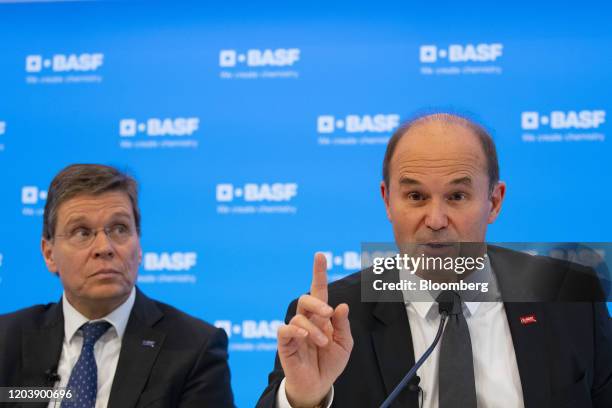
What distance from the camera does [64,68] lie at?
488cm

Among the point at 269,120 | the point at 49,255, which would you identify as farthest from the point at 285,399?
the point at 269,120

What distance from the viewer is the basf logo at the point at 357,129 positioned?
4.48 meters

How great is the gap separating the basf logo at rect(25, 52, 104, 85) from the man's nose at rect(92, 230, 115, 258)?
2063 mm

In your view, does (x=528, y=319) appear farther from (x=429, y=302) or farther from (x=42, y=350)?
(x=42, y=350)

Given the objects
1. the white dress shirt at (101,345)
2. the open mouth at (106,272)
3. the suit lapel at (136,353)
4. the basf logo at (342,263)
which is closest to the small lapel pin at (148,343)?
the suit lapel at (136,353)

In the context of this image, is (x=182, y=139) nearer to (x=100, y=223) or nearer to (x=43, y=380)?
(x=100, y=223)

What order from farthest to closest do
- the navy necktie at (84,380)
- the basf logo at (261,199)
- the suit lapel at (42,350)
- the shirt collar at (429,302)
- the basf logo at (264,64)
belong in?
the basf logo at (264,64) → the basf logo at (261,199) → the suit lapel at (42,350) → the navy necktie at (84,380) → the shirt collar at (429,302)

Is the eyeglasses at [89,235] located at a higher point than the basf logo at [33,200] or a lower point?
lower

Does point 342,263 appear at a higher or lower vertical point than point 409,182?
lower

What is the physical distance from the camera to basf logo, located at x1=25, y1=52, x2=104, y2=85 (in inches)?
191

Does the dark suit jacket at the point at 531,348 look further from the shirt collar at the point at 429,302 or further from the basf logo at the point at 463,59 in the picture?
the basf logo at the point at 463,59

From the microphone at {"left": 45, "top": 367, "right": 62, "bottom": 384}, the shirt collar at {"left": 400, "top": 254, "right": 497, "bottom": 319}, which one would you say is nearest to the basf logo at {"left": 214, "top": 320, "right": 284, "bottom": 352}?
the microphone at {"left": 45, "top": 367, "right": 62, "bottom": 384}

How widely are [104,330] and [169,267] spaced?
5.26 feet

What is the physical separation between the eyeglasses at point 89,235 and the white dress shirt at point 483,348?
1.27m
